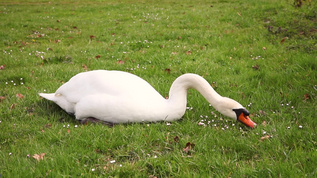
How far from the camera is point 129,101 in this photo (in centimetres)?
404

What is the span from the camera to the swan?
4.04 meters

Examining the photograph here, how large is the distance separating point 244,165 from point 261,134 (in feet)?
2.62

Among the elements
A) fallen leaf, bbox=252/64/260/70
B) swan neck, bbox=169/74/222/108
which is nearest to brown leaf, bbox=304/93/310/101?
swan neck, bbox=169/74/222/108

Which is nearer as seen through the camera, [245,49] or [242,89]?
[242,89]

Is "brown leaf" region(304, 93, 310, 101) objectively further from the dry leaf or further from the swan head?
the swan head

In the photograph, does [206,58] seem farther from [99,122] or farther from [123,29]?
[123,29]

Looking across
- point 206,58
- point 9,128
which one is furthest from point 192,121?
point 206,58

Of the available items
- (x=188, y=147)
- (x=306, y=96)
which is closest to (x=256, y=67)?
(x=306, y=96)

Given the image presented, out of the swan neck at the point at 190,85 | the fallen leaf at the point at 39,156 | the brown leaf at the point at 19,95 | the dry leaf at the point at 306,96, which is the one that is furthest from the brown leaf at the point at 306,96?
the brown leaf at the point at 19,95

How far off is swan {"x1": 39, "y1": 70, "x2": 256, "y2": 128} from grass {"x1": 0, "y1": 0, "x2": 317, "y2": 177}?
16cm

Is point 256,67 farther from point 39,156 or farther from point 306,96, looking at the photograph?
point 39,156

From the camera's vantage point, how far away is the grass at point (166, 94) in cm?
311

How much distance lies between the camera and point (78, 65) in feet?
23.9

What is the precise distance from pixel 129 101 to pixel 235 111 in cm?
137
